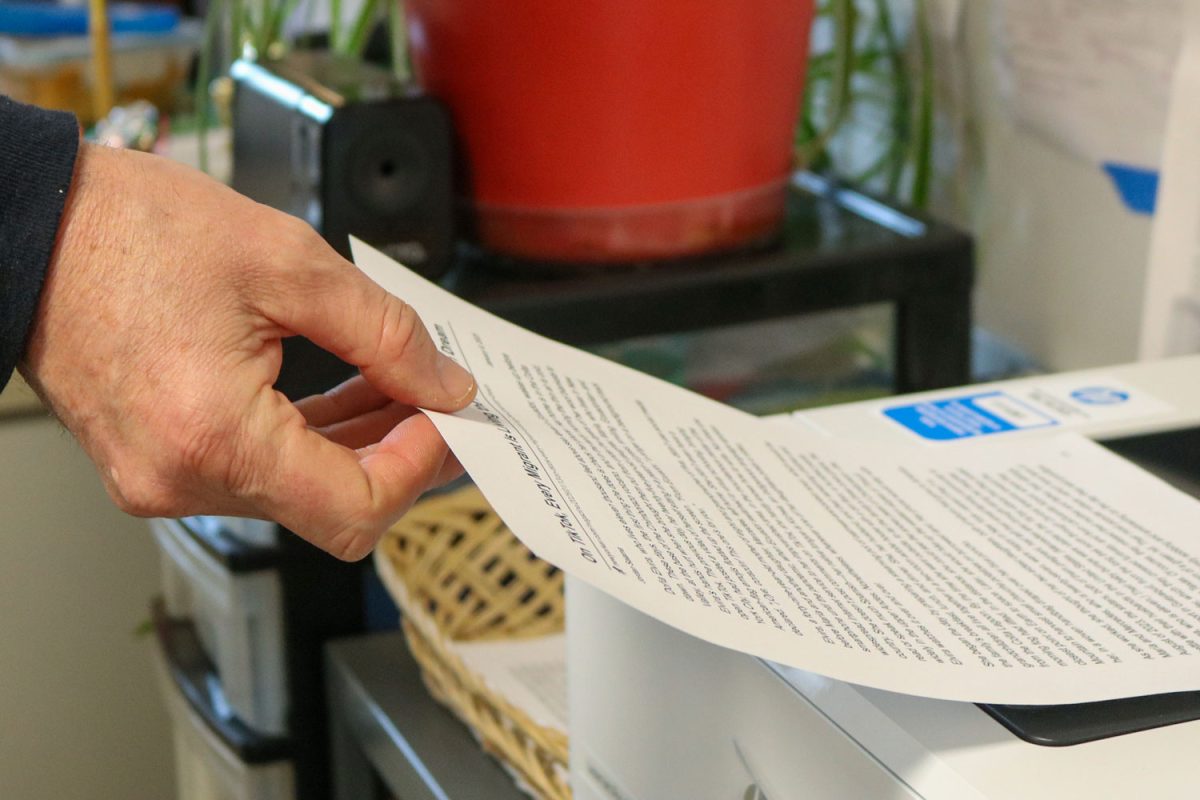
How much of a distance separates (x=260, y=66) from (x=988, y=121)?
1.77ft

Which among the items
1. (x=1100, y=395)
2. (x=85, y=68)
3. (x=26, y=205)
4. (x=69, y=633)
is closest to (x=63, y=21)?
(x=85, y=68)

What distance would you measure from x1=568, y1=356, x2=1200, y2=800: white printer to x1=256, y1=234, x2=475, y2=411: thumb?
115mm

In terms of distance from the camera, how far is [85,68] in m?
1.53

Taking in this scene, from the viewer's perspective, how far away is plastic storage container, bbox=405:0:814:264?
73 centimetres

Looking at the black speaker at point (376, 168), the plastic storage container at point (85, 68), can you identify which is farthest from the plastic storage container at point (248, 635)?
the plastic storage container at point (85, 68)

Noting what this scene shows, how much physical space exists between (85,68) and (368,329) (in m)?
1.23

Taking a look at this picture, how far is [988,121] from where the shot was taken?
3.37 ft

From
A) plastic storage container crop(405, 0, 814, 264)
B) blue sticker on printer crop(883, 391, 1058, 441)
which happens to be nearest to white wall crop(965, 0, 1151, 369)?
plastic storage container crop(405, 0, 814, 264)

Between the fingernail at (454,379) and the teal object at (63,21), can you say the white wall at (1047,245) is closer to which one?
the fingernail at (454,379)

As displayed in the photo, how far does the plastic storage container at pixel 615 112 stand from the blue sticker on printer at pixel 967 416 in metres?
0.24

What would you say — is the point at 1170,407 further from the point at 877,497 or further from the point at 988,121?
the point at 988,121

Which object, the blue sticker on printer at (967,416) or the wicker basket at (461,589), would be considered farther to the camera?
the wicker basket at (461,589)

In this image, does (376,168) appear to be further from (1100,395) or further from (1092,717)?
(1092,717)

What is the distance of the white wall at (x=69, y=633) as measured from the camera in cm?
119
